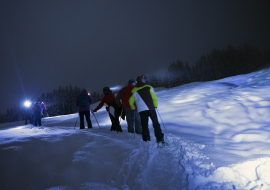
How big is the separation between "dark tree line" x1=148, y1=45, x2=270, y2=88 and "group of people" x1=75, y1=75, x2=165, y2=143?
A: 178 feet

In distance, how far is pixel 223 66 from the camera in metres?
52.8

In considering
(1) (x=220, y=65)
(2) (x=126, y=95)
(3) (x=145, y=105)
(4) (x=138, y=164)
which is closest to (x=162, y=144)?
(3) (x=145, y=105)

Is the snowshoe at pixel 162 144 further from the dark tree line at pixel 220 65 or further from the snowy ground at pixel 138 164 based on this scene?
the dark tree line at pixel 220 65

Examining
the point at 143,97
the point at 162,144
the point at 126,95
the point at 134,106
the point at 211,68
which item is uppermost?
the point at 211,68

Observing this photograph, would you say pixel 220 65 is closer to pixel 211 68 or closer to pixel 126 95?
pixel 211 68

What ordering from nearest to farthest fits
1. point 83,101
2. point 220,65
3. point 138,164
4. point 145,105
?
point 138,164, point 145,105, point 83,101, point 220,65

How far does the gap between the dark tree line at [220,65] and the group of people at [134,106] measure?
A: 178ft

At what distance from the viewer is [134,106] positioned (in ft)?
14.9

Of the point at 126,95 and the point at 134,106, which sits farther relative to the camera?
the point at 126,95

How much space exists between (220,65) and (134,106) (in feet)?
192

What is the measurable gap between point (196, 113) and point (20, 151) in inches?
241

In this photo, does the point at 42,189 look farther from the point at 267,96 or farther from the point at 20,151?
the point at 267,96

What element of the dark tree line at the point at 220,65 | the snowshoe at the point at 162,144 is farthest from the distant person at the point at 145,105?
the dark tree line at the point at 220,65

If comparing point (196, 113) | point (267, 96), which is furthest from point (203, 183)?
point (267, 96)
